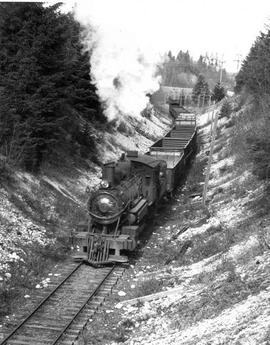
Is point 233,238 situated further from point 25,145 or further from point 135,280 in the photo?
point 25,145

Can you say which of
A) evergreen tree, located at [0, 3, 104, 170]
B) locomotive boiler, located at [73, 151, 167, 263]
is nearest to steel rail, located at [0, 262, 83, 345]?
locomotive boiler, located at [73, 151, 167, 263]

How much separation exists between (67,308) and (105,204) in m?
4.44

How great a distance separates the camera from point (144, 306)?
1166 centimetres

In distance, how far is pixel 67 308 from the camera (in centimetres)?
1173

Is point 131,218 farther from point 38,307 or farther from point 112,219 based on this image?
point 38,307

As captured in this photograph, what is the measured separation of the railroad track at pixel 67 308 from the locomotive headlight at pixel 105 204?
202 centimetres

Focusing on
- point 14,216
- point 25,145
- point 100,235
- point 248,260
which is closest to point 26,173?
point 25,145

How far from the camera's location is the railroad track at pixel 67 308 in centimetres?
1000

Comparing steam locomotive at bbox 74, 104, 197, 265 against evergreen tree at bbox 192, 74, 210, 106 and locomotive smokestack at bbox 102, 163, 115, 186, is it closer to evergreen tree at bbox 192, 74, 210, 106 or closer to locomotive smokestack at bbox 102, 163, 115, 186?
locomotive smokestack at bbox 102, 163, 115, 186

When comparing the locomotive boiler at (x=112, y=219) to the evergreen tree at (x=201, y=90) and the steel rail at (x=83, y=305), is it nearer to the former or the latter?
the steel rail at (x=83, y=305)

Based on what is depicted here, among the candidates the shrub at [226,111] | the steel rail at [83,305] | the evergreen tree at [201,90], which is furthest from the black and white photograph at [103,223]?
the evergreen tree at [201,90]

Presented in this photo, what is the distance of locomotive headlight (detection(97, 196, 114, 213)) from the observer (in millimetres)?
15227

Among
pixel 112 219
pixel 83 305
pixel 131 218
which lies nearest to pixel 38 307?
pixel 83 305

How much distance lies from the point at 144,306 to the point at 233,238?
416 cm
